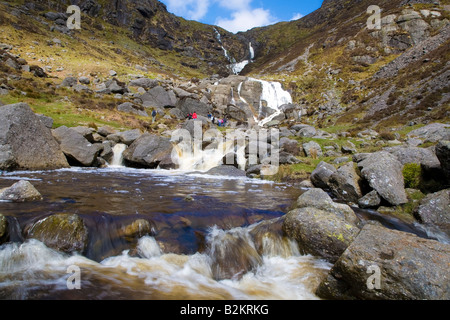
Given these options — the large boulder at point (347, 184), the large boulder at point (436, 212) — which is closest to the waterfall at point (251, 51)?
the large boulder at point (347, 184)

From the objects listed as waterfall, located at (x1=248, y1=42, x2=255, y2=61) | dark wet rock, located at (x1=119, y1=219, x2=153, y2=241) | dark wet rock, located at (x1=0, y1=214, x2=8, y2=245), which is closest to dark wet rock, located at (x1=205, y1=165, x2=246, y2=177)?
dark wet rock, located at (x1=119, y1=219, x2=153, y2=241)

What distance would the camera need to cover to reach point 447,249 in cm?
481

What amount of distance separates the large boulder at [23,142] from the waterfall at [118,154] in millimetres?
5391

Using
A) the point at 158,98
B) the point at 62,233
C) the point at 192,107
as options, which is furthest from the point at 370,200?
the point at 158,98

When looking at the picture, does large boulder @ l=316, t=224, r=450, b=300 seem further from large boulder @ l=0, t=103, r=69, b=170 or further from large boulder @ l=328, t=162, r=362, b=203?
large boulder @ l=0, t=103, r=69, b=170

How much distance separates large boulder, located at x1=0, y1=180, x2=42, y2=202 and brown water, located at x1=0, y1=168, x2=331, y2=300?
1.57ft

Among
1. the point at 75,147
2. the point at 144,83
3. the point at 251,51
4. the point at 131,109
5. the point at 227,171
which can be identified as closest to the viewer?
the point at 75,147

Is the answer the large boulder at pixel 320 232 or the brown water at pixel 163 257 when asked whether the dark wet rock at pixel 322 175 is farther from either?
the large boulder at pixel 320 232

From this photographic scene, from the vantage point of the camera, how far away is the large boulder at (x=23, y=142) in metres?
13.9

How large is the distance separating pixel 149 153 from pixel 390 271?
65.6ft

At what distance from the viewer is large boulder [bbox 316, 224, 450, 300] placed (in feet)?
13.8

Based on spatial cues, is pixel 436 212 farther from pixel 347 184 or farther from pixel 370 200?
pixel 347 184

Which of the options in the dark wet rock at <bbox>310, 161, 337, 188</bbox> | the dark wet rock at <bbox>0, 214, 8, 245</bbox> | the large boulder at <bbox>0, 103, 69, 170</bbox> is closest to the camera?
the dark wet rock at <bbox>0, 214, 8, 245</bbox>

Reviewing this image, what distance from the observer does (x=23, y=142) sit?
14.8 meters
